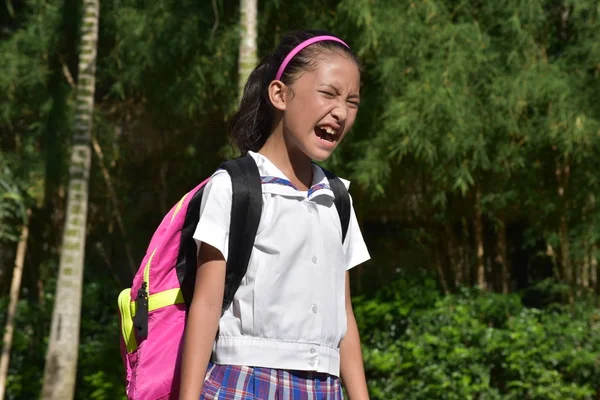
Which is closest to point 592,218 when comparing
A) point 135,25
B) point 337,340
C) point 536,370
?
point 536,370

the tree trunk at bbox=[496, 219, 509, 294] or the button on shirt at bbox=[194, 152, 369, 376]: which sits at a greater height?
the tree trunk at bbox=[496, 219, 509, 294]

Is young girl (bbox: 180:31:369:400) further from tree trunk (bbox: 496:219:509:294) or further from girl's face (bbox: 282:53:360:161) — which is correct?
tree trunk (bbox: 496:219:509:294)

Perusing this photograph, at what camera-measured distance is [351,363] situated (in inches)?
77.7

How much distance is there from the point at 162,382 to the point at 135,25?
18.8 ft

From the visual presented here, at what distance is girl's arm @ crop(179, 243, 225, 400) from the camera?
5.55ft

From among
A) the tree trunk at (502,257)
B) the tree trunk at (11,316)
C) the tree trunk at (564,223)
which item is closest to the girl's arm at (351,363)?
the tree trunk at (564,223)

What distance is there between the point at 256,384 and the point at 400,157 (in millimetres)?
4461

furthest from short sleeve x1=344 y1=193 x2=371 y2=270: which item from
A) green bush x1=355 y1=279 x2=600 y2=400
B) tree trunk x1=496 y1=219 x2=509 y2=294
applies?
tree trunk x1=496 y1=219 x2=509 y2=294

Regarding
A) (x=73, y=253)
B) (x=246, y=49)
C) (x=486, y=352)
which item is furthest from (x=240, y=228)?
(x=73, y=253)

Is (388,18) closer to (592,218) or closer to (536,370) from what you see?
(592,218)

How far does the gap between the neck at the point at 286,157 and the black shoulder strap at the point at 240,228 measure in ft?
0.49

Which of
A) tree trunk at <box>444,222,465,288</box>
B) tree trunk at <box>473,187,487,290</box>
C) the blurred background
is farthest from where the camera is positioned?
tree trunk at <box>444,222,465,288</box>

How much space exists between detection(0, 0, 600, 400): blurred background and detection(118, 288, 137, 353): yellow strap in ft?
12.1

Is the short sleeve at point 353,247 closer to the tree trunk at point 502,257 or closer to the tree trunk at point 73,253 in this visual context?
the tree trunk at point 73,253
